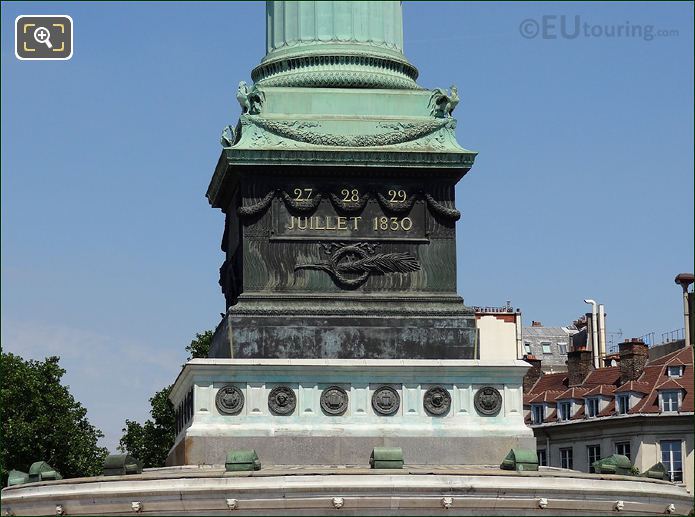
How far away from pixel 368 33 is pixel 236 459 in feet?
58.2

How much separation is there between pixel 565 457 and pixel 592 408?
3.59 metres

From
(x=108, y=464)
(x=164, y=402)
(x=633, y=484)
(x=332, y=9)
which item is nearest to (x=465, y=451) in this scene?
(x=633, y=484)

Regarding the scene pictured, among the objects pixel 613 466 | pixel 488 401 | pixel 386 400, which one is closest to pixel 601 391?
pixel 488 401

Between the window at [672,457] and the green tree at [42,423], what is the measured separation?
33.1 metres

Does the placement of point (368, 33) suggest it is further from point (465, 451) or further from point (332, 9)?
point (465, 451)

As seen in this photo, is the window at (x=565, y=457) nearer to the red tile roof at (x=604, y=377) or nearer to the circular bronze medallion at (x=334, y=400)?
the red tile roof at (x=604, y=377)

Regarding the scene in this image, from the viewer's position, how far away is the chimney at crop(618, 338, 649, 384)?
122188mm

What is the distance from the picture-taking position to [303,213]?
63875mm

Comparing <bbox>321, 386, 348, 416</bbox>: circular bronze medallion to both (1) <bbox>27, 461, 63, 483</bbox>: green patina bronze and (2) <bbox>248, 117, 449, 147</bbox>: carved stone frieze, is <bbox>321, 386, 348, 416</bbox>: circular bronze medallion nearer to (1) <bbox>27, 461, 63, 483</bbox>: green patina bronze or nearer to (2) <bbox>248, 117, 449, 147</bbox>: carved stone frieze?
(2) <bbox>248, 117, 449, 147</bbox>: carved stone frieze

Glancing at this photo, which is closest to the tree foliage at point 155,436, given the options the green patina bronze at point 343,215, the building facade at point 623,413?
the building facade at point 623,413

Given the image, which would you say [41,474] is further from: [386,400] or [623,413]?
[623,413]

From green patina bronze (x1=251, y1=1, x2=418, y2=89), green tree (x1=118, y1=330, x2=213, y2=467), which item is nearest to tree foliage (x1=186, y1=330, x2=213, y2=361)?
green tree (x1=118, y1=330, x2=213, y2=467)

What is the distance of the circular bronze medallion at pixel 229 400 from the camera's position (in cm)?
6094

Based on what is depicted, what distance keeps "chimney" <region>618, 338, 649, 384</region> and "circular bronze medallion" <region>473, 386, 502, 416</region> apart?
61.2m
